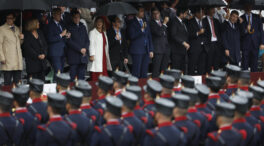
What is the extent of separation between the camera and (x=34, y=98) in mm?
9898

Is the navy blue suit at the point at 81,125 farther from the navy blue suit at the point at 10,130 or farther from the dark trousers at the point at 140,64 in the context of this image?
the dark trousers at the point at 140,64

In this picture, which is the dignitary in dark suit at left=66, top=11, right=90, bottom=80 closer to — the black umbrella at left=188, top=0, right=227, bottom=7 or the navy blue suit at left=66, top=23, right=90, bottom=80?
the navy blue suit at left=66, top=23, right=90, bottom=80

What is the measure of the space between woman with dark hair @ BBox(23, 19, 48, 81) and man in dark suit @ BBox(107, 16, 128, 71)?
186 cm

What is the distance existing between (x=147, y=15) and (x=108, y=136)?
317 inches

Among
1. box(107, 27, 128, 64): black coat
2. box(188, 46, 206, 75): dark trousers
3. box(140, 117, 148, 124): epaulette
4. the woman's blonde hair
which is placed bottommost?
box(140, 117, 148, 124): epaulette

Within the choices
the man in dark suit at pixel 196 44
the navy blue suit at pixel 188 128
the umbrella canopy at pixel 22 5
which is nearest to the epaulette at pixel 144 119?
the navy blue suit at pixel 188 128

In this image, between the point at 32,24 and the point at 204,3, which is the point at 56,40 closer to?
the point at 32,24

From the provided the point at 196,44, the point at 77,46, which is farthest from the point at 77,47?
the point at 196,44

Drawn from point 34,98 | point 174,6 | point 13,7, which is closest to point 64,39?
point 13,7

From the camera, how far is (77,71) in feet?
49.3

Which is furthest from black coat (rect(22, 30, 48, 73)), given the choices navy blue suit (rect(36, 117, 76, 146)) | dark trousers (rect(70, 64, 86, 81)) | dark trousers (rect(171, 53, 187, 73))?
navy blue suit (rect(36, 117, 76, 146))

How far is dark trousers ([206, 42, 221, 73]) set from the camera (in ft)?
54.8

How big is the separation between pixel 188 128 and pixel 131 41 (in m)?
7.10

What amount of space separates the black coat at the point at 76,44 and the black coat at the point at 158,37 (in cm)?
193
